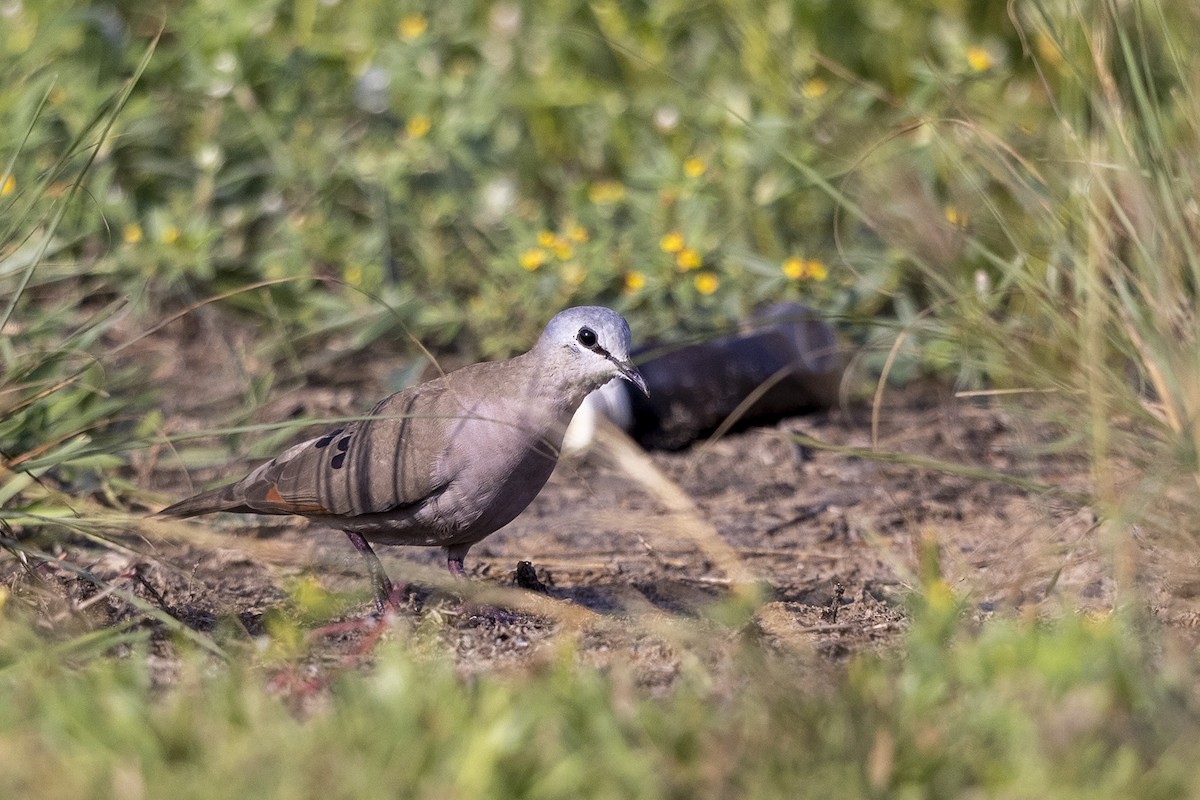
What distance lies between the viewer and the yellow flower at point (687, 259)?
5434 mm

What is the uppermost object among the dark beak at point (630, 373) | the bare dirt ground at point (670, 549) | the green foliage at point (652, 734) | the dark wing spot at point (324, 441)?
the dark beak at point (630, 373)

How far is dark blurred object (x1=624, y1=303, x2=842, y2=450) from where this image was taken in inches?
209

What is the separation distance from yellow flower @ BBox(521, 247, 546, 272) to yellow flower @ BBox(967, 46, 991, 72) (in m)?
1.77

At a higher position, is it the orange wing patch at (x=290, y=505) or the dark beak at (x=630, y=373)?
the dark beak at (x=630, y=373)

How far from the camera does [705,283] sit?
5.46 m

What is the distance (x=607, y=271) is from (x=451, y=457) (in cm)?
196

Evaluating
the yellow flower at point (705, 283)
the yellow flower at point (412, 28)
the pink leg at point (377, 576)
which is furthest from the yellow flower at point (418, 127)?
the pink leg at point (377, 576)

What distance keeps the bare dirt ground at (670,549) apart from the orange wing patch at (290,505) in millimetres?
182

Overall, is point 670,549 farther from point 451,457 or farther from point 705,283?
point 705,283

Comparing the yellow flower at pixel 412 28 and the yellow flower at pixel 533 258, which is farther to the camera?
the yellow flower at pixel 412 28

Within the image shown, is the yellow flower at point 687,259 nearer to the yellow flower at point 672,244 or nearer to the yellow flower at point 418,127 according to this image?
the yellow flower at point 672,244

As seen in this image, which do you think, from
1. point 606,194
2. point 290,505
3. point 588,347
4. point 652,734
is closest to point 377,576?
point 290,505

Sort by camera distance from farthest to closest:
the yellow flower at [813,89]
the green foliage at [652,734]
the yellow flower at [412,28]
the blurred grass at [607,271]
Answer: the yellow flower at [412,28] < the yellow flower at [813,89] < the blurred grass at [607,271] < the green foliage at [652,734]

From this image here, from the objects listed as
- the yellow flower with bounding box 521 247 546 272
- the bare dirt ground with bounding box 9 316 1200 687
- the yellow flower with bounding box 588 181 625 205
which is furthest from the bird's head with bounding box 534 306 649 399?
the yellow flower with bounding box 588 181 625 205
